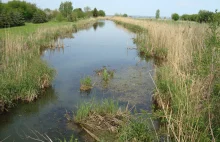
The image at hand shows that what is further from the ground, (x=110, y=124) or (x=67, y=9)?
(x=67, y=9)

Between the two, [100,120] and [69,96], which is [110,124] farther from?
[69,96]

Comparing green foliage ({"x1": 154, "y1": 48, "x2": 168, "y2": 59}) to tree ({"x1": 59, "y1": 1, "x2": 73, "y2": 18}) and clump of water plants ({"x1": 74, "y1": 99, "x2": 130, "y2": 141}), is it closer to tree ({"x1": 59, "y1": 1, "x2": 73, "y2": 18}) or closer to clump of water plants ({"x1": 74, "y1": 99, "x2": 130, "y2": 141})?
clump of water plants ({"x1": 74, "y1": 99, "x2": 130, "y2": 141})

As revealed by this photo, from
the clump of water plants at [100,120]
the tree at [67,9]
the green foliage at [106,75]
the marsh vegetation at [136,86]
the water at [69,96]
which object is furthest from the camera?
the tree at [67,9]

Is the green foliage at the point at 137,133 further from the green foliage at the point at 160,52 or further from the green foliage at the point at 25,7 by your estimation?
the green foliage at the point at 25,7

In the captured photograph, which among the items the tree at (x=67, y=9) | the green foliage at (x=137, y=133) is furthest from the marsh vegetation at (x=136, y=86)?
the tree at (x=67, y=9)

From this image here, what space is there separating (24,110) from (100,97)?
7.57 feet

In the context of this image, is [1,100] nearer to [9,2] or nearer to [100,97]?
[100,97]

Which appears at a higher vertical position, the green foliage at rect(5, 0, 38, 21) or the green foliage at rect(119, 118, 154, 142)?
the green foliage at rect(5, 0, 38, 21)

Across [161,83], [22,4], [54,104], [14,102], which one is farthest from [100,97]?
[22,4]

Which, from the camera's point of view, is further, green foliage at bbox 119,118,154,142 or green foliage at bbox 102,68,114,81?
green foliage at bbox 102,68,114,81

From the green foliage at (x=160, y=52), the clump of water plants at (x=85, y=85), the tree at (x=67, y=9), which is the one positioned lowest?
the clump of water plants at (x=85, y=85)

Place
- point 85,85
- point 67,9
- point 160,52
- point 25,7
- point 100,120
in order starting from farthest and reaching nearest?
1. point 67,9
2. point 25,7
3. point 160,52
4. point 85,85
5. point 100,120

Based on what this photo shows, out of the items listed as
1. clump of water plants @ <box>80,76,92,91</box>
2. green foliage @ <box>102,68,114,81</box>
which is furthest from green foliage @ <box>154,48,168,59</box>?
clump of water plants @ <box>80,76,92,91</box>

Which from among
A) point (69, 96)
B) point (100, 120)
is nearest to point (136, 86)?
point (69, 96)
